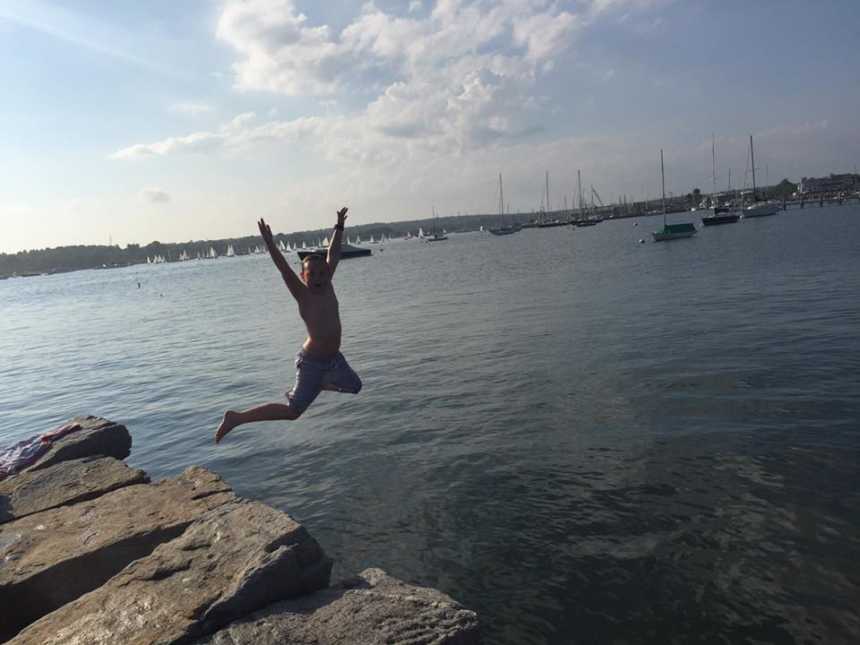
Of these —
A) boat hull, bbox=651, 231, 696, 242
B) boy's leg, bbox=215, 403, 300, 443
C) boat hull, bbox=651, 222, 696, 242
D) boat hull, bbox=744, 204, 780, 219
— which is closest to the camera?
boy's leg, bbox=215, 403, 300, 443

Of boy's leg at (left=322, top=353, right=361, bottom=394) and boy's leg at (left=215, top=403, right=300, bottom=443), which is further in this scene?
boy's leg at (left=215, top=403, right=300, bottom=443)

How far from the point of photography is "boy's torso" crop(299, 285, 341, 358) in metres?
7.41

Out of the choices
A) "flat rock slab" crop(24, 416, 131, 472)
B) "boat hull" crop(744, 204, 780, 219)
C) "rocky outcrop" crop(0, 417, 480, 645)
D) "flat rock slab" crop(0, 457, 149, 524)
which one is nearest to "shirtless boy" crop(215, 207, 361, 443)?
"rocky outcrop" crop(0, 417, 480, 645)

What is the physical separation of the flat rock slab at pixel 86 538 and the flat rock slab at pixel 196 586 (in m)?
1.07

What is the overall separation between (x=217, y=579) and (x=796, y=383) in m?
12.4

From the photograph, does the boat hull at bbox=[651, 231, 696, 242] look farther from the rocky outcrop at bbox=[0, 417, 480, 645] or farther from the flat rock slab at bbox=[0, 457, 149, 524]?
the rocky outcrop at bbox=[0, 417, 480, 645]

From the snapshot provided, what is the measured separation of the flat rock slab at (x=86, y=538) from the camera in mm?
6340

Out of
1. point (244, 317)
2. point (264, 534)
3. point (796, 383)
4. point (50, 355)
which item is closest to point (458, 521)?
point (264, 534)

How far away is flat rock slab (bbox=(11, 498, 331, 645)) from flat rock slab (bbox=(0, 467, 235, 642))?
1071mm

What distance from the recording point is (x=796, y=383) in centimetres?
1270

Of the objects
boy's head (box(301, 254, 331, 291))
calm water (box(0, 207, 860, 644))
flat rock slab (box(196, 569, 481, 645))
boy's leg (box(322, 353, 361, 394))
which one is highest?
boy's head (box(301, 254, 331, 291))

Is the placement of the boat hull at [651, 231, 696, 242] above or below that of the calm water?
above

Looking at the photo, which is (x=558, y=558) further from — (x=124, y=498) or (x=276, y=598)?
(x=124, y=498)

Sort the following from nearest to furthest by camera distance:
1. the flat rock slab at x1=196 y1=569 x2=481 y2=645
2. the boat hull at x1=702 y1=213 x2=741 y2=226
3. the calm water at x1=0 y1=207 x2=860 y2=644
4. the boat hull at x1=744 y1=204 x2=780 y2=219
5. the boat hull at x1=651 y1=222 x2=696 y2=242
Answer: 1. the flat rock slab at x1=196 y1=569 x2=481 y2=645
2. the calm water at x1=0 y1=207 x2=860 y2=644
3. the boat hull at x1=651 y1=222 x2=696 y2=242
4. the boat hull at x1=702 y1=213 x2=741 y2=226
5. the boat hull at x1=744 y1=204 x2=780 y2=219
